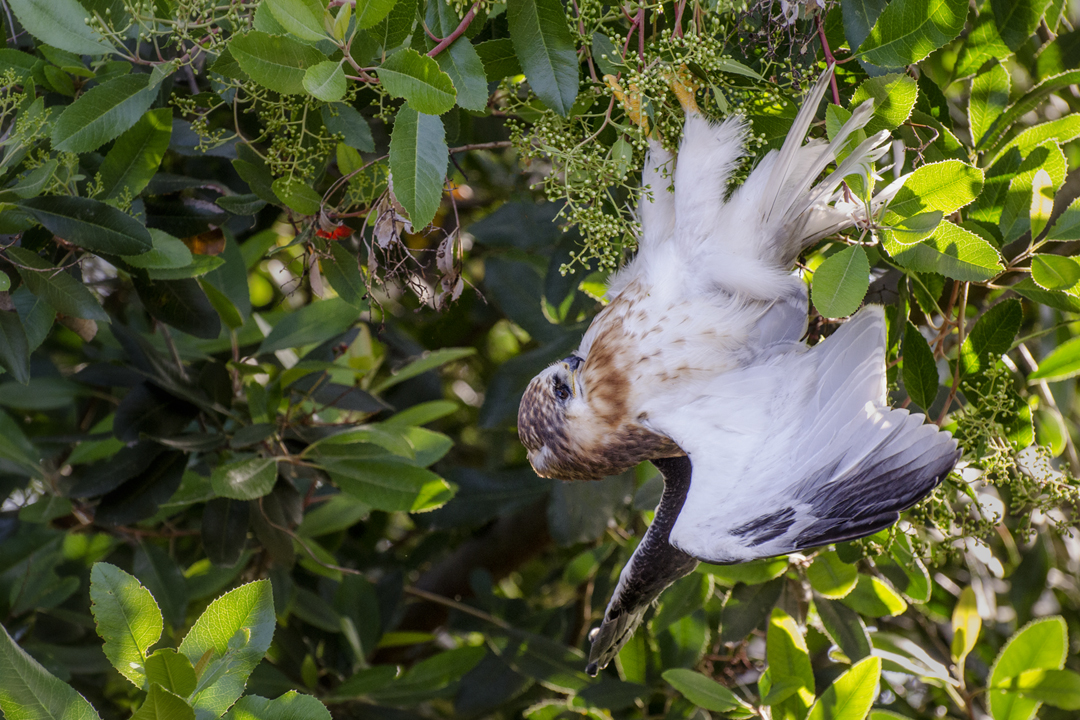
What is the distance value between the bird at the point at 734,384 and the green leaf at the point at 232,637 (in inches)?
25.5

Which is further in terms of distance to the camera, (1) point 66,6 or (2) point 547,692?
(2) point 547,692

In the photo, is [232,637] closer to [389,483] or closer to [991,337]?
[389,483]

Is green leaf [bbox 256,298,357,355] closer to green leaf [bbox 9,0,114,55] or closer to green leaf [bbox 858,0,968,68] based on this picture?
green leaf [bbox 9,0,114,55]

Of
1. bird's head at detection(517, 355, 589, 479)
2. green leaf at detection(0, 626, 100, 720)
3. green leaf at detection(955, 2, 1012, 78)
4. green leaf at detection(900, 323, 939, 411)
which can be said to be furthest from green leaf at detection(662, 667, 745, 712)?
green leaf at detection(955, 2, 1012, 78)

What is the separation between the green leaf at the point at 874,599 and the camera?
1.79 meters

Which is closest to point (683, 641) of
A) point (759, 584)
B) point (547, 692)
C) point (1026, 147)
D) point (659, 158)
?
point (759, 584)

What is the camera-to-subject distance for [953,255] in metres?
1.21

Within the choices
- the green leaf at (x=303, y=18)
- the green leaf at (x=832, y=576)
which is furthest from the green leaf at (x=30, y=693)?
the green leaf at (x=832, y=576)

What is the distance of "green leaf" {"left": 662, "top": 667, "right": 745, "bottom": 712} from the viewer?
1.68 meters

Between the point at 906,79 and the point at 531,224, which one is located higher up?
the point at 906,79

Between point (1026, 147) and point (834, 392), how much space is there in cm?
60

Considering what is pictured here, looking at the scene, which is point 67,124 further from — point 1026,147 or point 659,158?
point 1026,147

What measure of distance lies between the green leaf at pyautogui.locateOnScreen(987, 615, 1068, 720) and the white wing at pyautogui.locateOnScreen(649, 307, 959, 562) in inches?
29.5

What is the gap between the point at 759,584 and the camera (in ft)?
6.35
